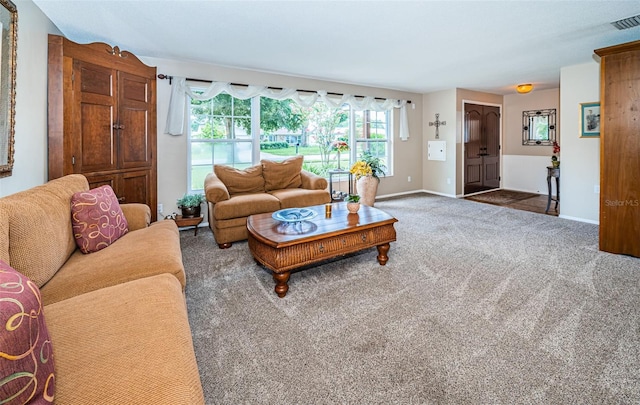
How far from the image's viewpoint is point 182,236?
422 cm

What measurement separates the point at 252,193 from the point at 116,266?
2712 mm

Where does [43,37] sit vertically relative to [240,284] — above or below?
above

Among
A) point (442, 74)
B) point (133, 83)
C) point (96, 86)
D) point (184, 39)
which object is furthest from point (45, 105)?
point (442, 74)

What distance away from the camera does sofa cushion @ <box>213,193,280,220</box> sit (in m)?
3.67

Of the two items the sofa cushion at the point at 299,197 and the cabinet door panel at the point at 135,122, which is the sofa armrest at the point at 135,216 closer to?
the cabinet door panel at the point at 135,122

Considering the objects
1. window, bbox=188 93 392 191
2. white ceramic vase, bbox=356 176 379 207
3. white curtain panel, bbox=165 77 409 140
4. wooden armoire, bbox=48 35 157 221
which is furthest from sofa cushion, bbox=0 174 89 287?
white ceramic vase, bbox=356 176 379 207

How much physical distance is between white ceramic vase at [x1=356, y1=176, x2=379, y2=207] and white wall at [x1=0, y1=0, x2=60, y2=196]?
4236mm

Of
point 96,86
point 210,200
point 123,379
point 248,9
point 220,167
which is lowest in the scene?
point 123,379

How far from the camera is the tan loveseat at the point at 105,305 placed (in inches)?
35.8

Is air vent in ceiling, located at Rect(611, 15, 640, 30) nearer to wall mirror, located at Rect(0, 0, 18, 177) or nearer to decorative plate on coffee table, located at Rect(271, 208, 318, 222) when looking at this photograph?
decorative plate on coffee table, located at Rect(271, 208, 318, 222)

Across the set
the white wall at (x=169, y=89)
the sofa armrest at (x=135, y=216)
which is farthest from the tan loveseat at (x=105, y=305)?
the white wall at (x=169, y=89)

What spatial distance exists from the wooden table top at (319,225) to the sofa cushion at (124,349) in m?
1.13

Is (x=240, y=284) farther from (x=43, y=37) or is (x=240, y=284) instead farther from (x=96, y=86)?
(x=43, y=37)

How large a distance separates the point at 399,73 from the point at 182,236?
4087 mm
